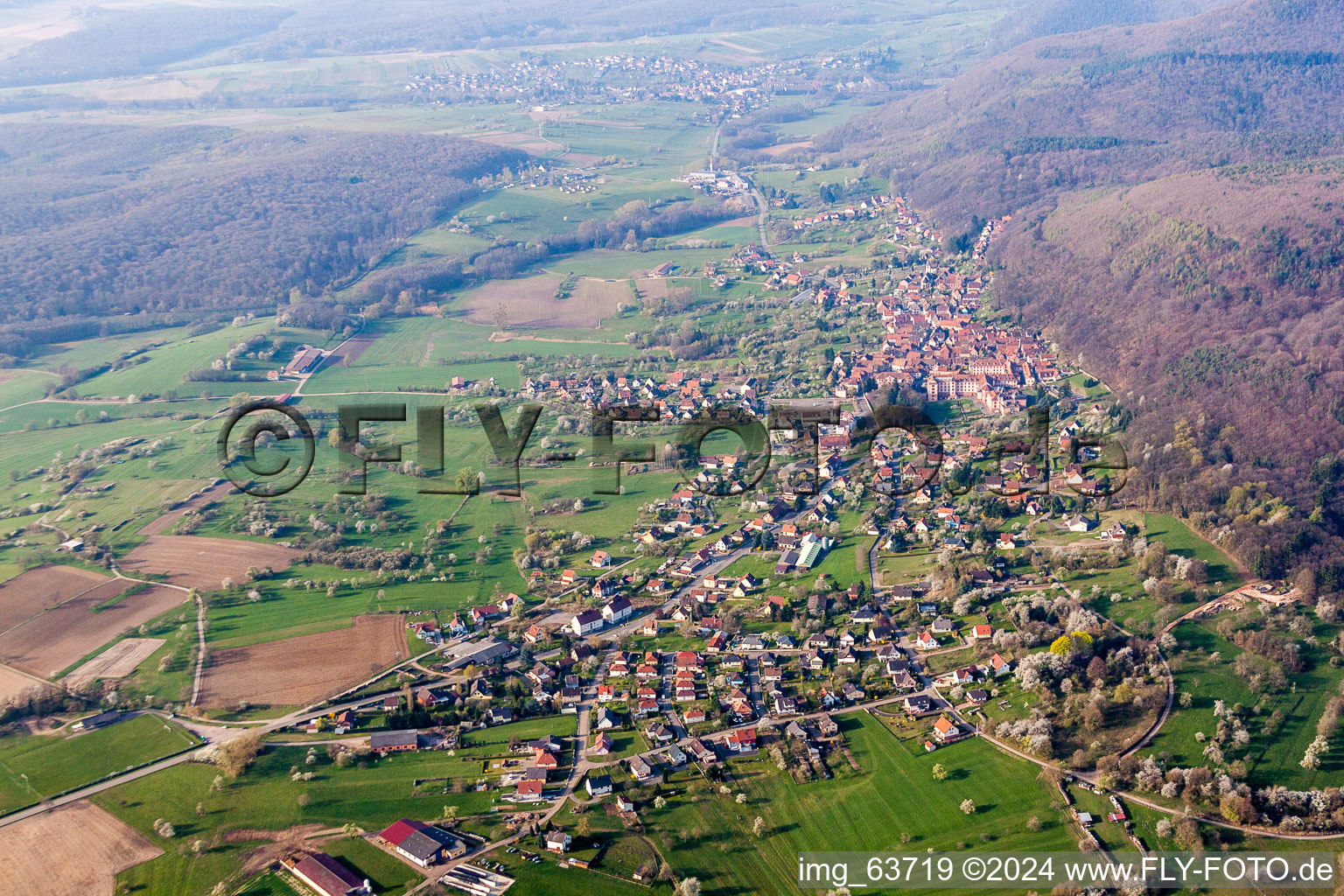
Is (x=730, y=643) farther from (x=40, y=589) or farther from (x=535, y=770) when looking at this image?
(x=40, y=589)

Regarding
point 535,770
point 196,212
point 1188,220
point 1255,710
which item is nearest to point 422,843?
point 535,770

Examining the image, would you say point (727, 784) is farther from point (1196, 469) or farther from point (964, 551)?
point (1196, 469)

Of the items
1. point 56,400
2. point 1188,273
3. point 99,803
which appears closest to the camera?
point 99,803

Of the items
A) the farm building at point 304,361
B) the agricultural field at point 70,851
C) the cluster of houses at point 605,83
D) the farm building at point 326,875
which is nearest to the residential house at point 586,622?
the farm building at point 326,875

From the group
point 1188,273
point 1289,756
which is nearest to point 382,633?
point 1289,756

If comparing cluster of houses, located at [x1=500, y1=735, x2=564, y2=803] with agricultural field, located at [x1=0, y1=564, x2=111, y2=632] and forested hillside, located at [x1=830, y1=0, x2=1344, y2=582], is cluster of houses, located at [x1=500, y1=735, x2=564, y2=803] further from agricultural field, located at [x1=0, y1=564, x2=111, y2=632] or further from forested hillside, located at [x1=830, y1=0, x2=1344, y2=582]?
forested hillside, located at [x1=830, y1=0, x2=1344, y2=582]

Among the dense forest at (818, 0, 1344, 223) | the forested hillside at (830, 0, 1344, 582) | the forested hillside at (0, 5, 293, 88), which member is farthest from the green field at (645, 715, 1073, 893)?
the forested hillside at (0, 5, 293, 88)

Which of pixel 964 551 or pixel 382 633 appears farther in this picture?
pixel 964 551
